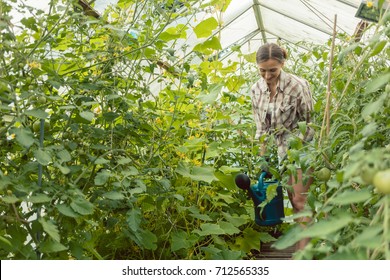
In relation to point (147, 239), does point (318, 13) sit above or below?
above

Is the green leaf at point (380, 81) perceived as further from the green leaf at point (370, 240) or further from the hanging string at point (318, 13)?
the hanging string at point (318, 13)

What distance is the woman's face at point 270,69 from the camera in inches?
115

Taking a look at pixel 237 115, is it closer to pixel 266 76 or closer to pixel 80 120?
pixel 266 76

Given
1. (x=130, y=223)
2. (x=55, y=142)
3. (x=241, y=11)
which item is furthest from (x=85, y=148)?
(x=241, y=11)

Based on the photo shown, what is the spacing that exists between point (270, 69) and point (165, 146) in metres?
0.84

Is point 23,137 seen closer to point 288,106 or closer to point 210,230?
point 210,230

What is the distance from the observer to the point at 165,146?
237 cm

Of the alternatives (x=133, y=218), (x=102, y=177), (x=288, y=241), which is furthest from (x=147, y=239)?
(x=288, y=241)

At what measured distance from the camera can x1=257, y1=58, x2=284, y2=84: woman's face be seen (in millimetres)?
2920

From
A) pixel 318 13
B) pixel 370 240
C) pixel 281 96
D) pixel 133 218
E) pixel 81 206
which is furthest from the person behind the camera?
pixel 318 13

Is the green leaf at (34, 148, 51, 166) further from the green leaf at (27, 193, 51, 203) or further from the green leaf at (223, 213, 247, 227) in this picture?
the green leaf at (223, 213, 247, 227)

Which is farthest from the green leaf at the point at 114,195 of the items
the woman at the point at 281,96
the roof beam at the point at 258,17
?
the roof beam at the point at 258,17

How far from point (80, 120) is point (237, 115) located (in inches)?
62.7

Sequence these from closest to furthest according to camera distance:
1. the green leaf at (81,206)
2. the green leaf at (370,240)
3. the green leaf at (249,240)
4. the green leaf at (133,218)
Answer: the green leaf at (370,240)
the green leaf at (81,206)
the green leaf at (133,218)
the green leaf at (249,240)
